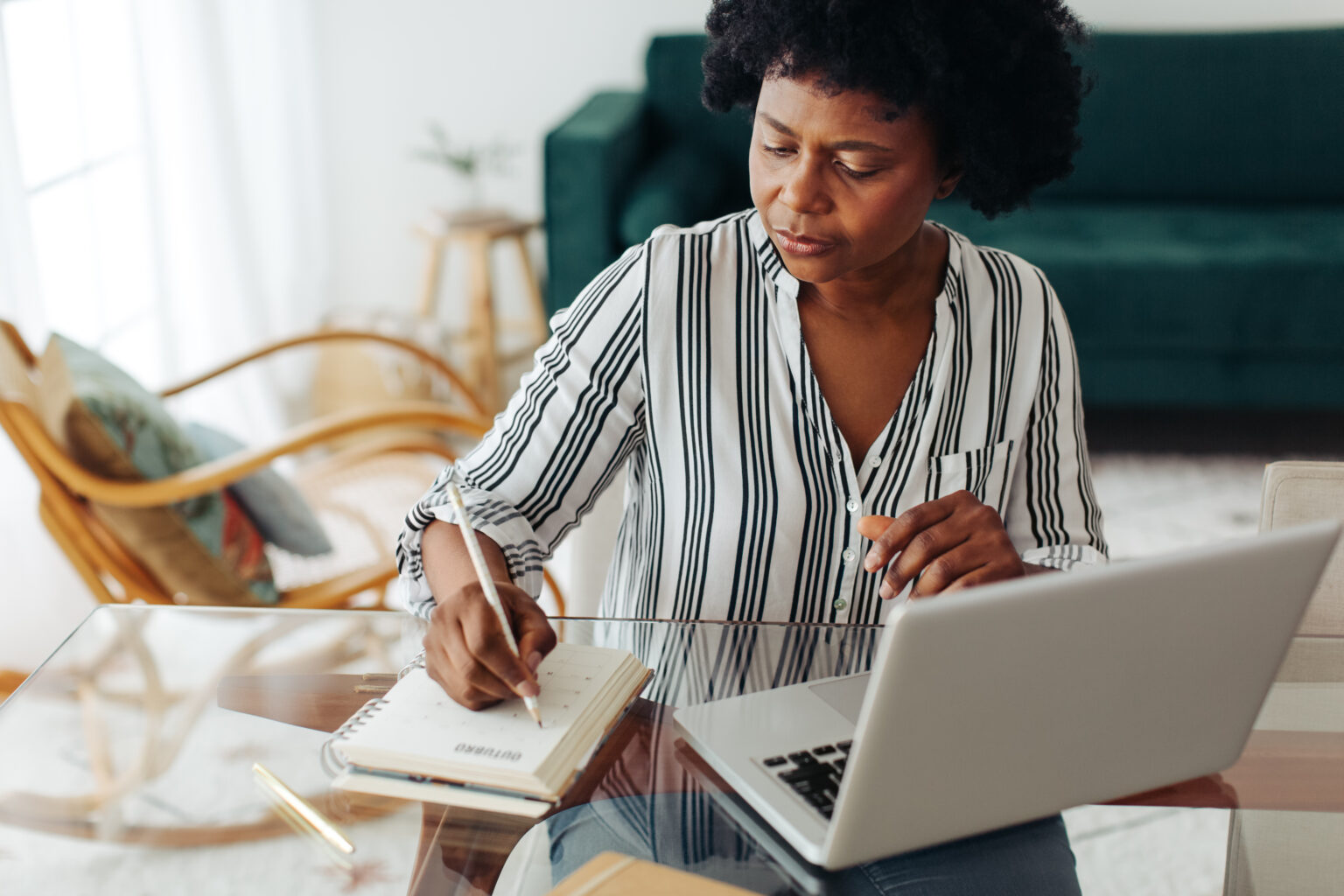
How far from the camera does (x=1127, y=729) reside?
0.72 metres

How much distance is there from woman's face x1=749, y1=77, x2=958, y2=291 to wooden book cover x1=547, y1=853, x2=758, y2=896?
0.52 meters

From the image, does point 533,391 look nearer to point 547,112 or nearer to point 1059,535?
point 1059,535

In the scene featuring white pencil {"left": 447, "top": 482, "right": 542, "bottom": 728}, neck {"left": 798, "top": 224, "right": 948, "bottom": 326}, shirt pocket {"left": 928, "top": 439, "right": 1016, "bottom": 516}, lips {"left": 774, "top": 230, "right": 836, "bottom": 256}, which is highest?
lips {"left": 774, "top": 230, "right": 836, "bottom": 256}

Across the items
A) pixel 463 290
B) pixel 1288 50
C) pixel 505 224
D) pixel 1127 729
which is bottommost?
pixel 463 290

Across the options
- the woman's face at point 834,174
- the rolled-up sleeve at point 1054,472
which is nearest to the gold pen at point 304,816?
the woman's face at point 834,174

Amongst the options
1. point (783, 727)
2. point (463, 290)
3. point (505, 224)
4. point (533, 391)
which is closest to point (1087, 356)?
point (505, 224)

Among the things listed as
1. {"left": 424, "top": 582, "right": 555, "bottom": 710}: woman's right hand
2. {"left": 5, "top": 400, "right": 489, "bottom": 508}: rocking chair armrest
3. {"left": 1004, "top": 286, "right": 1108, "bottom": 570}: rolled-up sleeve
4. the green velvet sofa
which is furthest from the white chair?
the green velvet sofa

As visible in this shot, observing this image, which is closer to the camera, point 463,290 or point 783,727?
point 783,727

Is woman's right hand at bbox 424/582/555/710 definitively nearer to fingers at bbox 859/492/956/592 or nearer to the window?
fingers at bbox 859/492/956/592

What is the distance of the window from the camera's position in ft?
6.91

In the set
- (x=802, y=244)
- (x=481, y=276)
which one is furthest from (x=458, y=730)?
(x=481, y=276)

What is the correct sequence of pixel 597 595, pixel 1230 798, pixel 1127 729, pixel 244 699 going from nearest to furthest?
pixel 1127 729 → pixel 1230 798 → pixel 244 699 → pixel 597 595

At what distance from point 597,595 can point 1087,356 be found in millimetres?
1802

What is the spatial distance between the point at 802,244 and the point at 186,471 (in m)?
1.06
